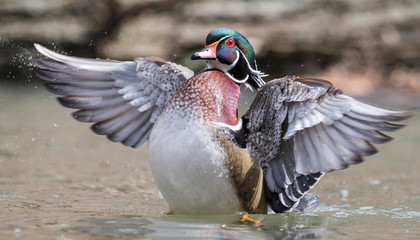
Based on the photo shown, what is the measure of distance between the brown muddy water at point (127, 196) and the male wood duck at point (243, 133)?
0.17 meters

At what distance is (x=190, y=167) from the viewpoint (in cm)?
353

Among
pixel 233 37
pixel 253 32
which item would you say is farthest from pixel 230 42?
pixel 253 32

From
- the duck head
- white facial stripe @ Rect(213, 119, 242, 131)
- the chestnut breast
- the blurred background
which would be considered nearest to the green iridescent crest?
the duck head

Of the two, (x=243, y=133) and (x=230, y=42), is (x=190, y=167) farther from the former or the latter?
(x=230, y=42)

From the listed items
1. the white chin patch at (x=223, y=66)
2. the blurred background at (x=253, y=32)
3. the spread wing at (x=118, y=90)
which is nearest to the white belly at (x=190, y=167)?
the white chin patch at (x=223, y=66)

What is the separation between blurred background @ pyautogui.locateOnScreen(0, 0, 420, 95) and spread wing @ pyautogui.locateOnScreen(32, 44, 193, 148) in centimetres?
596

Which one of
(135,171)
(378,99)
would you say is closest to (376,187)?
(135,171)

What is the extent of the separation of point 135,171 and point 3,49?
5698mm

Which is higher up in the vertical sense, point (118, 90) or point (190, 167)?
point (118, 90)

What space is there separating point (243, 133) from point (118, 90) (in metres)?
1.00

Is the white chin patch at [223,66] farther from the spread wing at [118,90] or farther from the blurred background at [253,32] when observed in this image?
the blurred background at [253,32]

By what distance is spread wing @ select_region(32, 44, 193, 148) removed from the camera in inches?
165

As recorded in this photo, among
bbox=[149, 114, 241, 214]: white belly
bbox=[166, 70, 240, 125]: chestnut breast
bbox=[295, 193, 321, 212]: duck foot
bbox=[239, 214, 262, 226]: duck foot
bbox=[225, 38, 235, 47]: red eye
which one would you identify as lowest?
bbox=[239, 214, 262, 226]: duck foot

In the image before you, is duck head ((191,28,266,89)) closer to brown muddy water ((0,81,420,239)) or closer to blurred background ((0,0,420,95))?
brown muddy water ((0,81,420,239))
